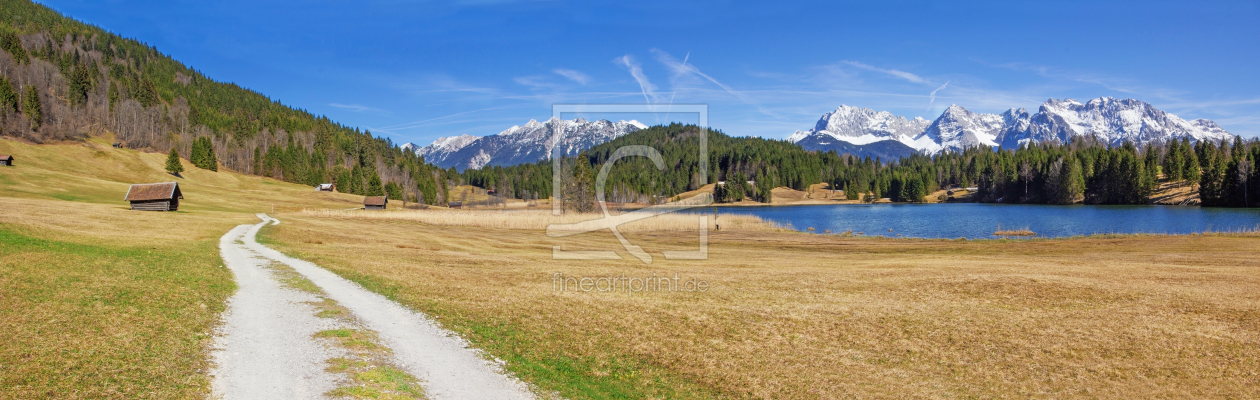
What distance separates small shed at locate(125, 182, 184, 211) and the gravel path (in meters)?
56.4

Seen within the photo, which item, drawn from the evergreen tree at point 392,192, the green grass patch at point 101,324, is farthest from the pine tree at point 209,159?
the green grass patch at point 101,324

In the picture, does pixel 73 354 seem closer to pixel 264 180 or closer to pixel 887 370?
pixel 887 370

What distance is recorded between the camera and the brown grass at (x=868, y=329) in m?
10.9

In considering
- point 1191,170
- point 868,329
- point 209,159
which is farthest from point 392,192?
point 1191,170

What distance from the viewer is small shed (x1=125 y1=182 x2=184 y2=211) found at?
61.6 m

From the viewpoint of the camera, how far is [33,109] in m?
127

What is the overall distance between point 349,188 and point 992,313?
169919mm

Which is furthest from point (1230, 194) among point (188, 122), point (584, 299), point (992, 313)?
point (188, 122)

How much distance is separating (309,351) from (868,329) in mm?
12162

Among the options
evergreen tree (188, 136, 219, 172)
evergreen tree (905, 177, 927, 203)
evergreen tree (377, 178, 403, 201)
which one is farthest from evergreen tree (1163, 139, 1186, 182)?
evergreen tree (188, 136, 219, 172)

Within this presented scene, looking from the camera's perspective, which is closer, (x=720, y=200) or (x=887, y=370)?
(x=887, y=370)

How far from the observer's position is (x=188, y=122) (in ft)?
594

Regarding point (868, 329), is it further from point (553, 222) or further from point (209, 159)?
point (209, 159)

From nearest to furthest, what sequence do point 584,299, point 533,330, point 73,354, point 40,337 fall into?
point 73,354
point 40,337
point 533,330
point 584,299
